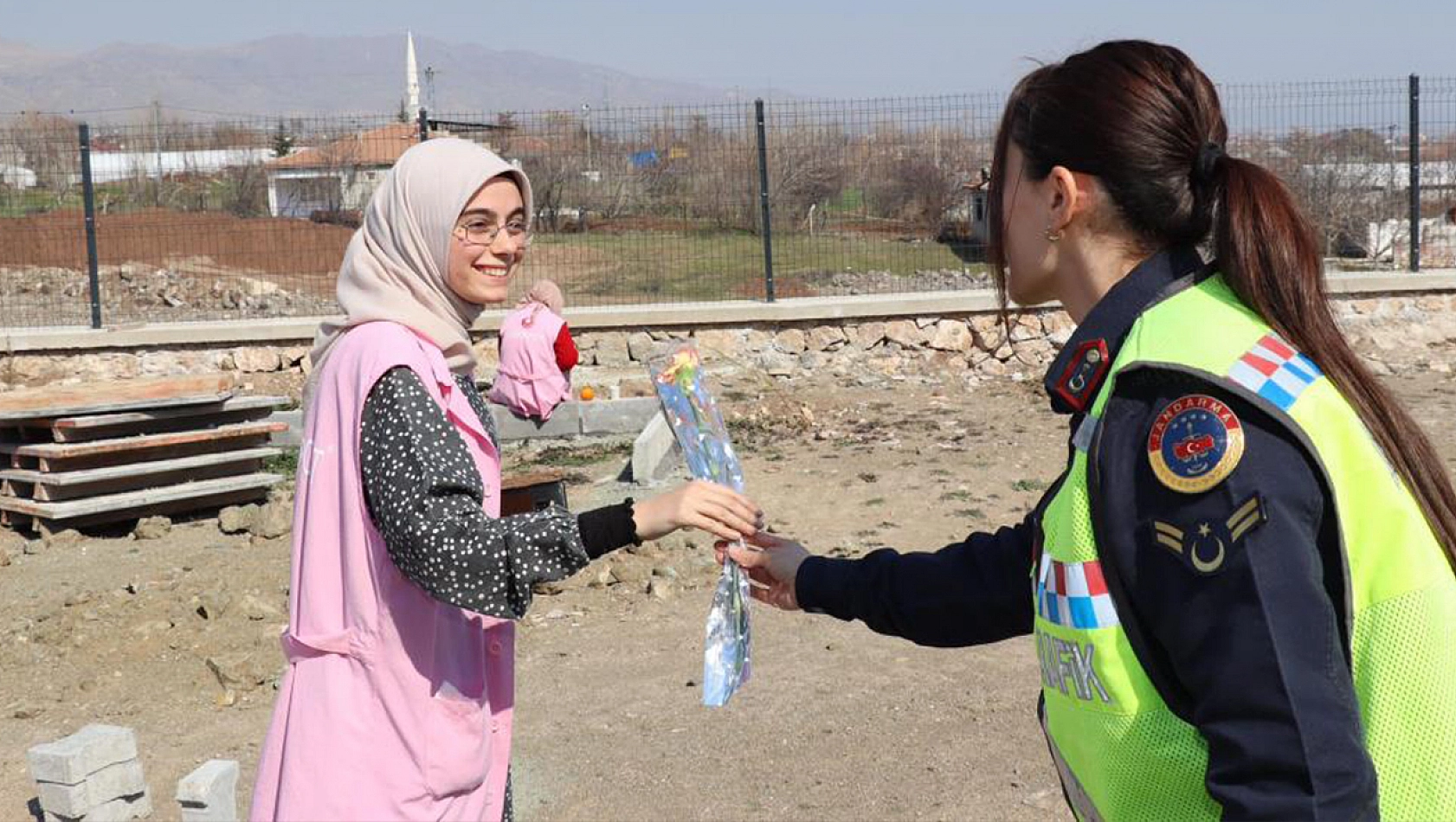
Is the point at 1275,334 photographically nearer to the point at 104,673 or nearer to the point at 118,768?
the point at 118,768

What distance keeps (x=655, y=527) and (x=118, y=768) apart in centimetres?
316

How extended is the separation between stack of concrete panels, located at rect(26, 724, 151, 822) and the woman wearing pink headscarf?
252 cm

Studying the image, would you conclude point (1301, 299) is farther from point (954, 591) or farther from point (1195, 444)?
point (954, 591)

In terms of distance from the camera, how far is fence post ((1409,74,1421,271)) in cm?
1577

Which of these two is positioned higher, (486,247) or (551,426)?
(486,247)

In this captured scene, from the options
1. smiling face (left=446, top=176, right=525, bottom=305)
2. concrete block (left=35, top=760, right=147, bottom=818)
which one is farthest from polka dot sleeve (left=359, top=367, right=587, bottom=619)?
concrete block (left=35, top=760, right=147, bottom=818)

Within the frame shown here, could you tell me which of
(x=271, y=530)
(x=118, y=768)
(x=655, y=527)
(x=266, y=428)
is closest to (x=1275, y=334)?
(x=655, y=527)

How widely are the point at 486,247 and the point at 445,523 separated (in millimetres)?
626

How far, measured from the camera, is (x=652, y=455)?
1030cm

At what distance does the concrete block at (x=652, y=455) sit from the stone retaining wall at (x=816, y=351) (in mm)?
3860

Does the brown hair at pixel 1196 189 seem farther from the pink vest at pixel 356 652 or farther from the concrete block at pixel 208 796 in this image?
the concrete block at pixel 208 796

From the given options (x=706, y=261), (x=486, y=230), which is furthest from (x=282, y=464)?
(x=486, y=230)

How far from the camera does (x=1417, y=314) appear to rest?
15.4 metres

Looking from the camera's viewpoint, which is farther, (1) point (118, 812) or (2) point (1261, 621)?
(1) point (118, 812)
